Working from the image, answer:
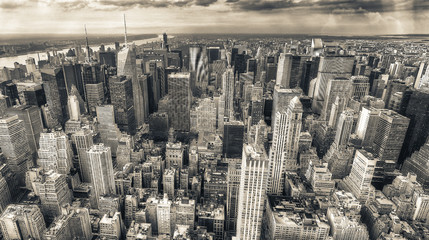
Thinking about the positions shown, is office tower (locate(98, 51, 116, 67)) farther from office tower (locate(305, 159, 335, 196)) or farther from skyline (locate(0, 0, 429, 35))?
office tower (locate(305, 159, 335, 196))

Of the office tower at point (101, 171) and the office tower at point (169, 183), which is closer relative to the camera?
the office tower at point (101, 171)

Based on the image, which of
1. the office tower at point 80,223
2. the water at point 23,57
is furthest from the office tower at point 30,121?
the office tower at point 80,223

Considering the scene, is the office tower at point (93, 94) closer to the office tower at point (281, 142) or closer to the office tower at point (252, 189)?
the office tower at point (281, 142)

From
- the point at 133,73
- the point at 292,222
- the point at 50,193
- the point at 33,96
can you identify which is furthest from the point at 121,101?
the point at 292,222

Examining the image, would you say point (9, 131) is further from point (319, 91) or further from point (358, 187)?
point (319, 91)

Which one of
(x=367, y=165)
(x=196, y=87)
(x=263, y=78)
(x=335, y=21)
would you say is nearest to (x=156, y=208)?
(x=367, y=165)

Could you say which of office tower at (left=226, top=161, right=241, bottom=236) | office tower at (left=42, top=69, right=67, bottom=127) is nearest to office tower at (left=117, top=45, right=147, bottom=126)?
office tower at (left=42, top=69, right=67, bottom=127)
